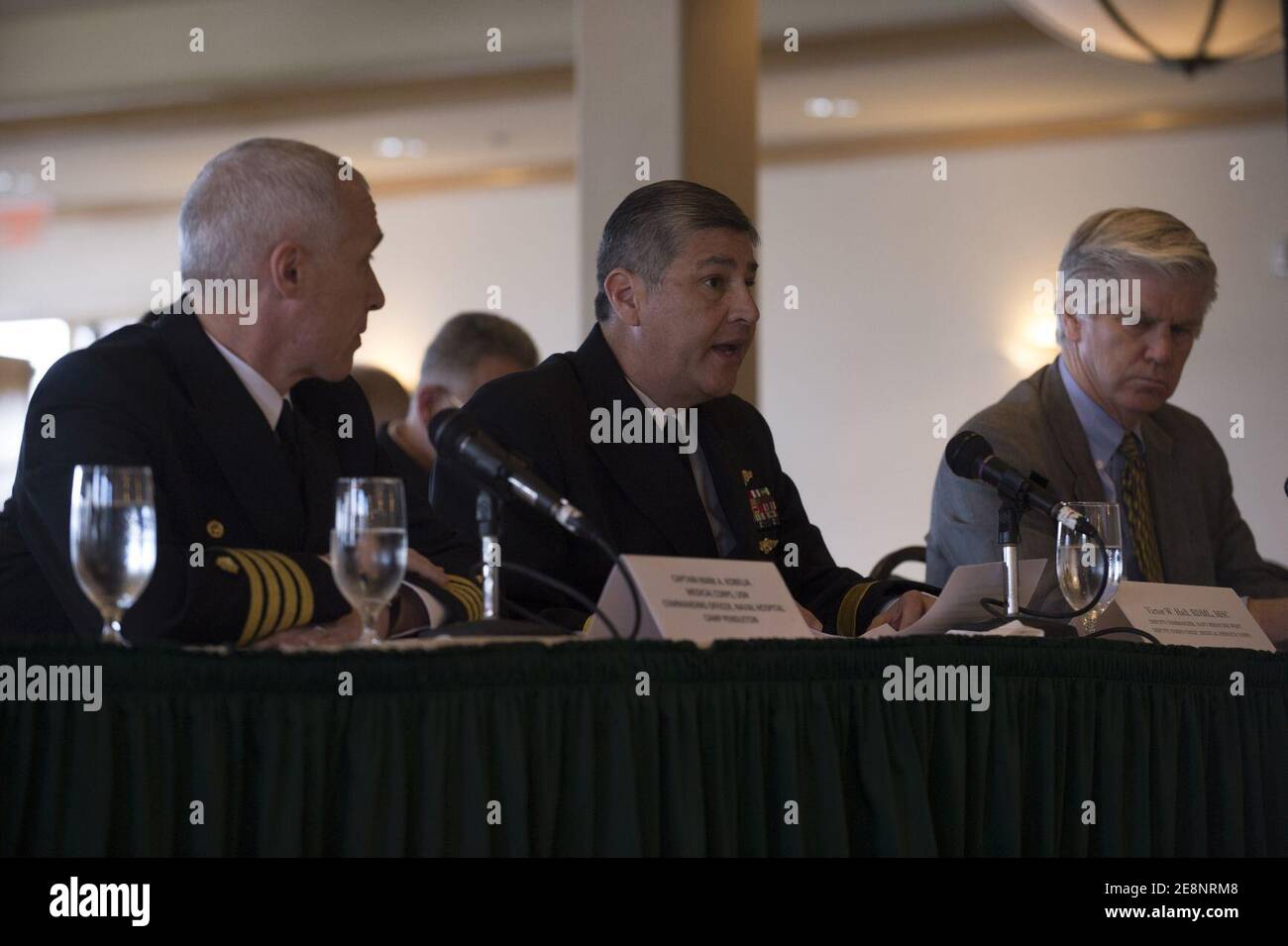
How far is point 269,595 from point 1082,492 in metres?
1.73

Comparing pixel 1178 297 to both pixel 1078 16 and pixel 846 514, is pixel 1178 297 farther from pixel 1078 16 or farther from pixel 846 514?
pixel 846 514

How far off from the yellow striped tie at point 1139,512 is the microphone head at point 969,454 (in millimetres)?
831

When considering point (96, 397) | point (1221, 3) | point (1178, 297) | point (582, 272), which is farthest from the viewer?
point (582, 272)

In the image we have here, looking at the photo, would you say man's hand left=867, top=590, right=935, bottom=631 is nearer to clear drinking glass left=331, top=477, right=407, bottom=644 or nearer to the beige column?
clear drinking glass left=331, top=477, right=407, bottom=644

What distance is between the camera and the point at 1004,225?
874 centimetres

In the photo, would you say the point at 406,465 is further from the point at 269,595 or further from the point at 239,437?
the point at 269,595

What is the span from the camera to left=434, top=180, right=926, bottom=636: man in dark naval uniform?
268 cm

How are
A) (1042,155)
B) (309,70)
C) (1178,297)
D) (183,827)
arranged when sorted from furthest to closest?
(1042,155), (309,70), (1178,297), (183,827)

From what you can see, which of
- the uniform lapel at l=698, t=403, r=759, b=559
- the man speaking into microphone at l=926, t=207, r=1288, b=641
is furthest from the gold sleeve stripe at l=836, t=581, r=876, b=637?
the man speaking into microphone at l=926, t=207, r=1288, b=641

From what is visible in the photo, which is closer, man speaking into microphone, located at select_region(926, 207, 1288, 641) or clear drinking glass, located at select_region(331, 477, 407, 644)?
clear drinking glass, located at select_region(331, 477, 407, 644)

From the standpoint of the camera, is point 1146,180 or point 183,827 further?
point 1146,180

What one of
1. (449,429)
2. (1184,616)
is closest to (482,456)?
(449,429)
